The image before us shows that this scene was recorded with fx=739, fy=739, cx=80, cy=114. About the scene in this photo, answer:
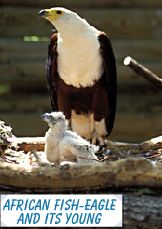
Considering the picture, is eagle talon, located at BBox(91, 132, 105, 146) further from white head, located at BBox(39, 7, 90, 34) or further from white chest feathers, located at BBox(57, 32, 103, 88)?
white head, located at BBox(39, 7, 90, 34)

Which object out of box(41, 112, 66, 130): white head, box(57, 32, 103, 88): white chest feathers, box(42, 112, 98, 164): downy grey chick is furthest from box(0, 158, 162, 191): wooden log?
box(57, 32, 103, 88): white chest feathers

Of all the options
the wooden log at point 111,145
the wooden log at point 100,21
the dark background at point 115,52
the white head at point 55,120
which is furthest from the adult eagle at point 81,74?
the wooden log at point 100,21

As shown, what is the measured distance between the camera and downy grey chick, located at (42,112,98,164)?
2508mm

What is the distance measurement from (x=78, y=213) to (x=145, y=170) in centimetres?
23

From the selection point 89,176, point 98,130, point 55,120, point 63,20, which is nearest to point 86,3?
point 98,130

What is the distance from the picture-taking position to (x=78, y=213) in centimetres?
211

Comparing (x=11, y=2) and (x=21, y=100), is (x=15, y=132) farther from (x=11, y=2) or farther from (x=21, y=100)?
(x=11, y=2)

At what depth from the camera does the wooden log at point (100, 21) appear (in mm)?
5277

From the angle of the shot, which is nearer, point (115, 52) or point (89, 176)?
point (89, 176)

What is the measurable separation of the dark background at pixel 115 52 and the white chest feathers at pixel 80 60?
153cm

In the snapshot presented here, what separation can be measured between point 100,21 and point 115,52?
26 cm

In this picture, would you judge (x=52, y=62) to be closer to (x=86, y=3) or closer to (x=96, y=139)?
(x=96, y=139)

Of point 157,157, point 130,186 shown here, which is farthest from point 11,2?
point 130,186

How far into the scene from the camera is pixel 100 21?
5285mm
